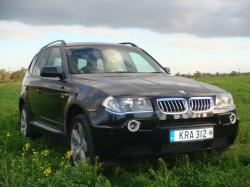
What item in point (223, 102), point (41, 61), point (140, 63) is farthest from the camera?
point (41, 61)

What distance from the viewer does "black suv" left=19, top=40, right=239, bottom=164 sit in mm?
5625

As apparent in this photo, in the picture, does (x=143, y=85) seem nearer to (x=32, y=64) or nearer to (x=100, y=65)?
(x=100, y=65)

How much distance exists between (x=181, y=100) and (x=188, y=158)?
1.03 metres

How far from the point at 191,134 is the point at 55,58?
300cm

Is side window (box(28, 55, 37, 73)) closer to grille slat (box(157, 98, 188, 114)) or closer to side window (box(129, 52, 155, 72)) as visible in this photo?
side window (box(129, 52, 155, 72))

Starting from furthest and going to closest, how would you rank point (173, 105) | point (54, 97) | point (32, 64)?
point (32, 64)
point (54, 97)
point (173, 105)

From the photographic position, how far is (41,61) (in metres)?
8.92

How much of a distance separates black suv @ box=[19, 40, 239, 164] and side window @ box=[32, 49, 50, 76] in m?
1.29

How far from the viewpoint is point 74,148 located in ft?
20.9

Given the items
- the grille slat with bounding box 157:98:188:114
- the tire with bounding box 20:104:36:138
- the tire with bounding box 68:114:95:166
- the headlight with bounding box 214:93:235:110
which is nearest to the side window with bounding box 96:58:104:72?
the tire with bounding box 68:114:95:166

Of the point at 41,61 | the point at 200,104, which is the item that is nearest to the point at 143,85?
the point at 200,104

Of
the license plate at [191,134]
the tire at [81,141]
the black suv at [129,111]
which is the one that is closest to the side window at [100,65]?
the black suv at [129,111]

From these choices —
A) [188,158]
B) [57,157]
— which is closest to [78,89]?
[57,157]

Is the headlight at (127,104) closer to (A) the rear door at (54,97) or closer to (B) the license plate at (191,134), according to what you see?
(B) the license plate at (191,134)
